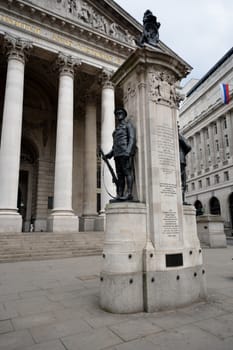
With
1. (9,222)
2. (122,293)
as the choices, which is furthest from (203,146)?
(122,293)

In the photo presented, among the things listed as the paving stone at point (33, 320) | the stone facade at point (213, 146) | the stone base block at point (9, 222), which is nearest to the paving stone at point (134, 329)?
the paving stone at point (33, 320)

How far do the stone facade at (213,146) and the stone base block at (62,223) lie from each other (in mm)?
35019

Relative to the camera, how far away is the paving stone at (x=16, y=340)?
3621 mm

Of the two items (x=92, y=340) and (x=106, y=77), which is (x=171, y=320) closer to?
(x=92, y=340)

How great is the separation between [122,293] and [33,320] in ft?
5.73

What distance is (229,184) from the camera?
1941 inches

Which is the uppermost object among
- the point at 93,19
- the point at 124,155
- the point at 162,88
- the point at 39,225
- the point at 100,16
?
the point at 100,16

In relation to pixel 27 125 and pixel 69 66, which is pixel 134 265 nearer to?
pixel 69 66

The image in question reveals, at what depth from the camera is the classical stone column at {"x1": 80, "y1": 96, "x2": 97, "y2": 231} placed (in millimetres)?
25781

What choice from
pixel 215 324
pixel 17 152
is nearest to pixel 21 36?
pixel 17 152

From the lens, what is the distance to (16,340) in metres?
3.82

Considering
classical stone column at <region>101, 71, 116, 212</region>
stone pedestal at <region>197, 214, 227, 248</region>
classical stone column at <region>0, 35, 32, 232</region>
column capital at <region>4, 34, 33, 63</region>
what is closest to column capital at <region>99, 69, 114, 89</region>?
classical stone column at <region>101, 71, 116, 212</region>

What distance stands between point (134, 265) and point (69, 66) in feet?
68.4

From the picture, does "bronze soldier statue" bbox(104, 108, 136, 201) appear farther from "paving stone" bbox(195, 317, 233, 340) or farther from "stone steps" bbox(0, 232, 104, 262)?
"stone steps" bbox(0, 232, 104, 262)
